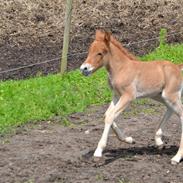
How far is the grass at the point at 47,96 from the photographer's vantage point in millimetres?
9914

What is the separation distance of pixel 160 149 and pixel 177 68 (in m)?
1.00

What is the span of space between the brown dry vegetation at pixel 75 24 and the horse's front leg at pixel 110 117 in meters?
5.04

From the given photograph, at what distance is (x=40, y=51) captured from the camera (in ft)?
45.0

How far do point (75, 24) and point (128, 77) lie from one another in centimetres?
785

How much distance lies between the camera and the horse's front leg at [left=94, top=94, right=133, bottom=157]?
24.8 ft

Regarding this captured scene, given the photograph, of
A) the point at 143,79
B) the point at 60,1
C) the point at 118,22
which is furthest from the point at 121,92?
the point at 60,1

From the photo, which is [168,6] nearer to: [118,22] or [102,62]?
[118,22]

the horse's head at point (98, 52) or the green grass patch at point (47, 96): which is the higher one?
the horse's head at point (98, 52)

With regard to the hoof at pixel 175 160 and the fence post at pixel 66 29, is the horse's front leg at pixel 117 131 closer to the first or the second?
the hoof at pixel 175 160

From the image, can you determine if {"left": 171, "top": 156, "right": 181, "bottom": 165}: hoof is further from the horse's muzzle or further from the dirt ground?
the horse's muzzle

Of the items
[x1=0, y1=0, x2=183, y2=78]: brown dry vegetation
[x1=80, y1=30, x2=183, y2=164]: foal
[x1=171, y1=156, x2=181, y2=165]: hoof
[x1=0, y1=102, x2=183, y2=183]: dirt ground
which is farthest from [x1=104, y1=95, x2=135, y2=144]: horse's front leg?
[x1=0, y1=0, x2=183, y2=78]: brown dry vegetation

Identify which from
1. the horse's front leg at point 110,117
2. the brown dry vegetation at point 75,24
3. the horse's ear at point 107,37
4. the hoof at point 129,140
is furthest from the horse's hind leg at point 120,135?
the brown dry vegetation at point 75,24

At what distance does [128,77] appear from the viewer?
7.82m

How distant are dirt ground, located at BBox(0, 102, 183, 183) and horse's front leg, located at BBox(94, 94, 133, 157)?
0.51 feet
